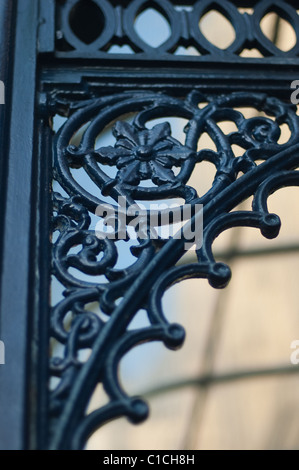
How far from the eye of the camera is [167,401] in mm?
1264

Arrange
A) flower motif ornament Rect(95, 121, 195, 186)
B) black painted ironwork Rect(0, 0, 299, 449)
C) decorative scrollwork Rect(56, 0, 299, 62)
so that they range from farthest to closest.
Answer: decorative scrollwork Rect(56, 0, 299, 62) → flower motif ornament Rect(95, 121, 195, 186) → black painted ironwork Rect(0, 0, 299, 449)

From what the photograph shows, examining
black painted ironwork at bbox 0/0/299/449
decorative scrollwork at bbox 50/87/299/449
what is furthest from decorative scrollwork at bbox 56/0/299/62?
decorative scrollwork at bbox 50/87/299/449

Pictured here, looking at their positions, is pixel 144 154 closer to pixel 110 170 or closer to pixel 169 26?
pixel 110 170

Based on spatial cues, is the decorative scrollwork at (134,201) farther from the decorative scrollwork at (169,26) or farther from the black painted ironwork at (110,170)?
the decorative scrollwork at (169,26)

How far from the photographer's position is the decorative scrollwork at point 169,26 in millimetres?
1803

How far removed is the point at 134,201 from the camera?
1.49 meters

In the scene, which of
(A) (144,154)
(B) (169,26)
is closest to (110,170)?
(A) (144,154)

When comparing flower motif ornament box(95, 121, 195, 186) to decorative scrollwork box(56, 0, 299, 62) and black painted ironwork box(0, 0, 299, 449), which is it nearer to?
black painted ironwork box(0, 0, 299, 449)

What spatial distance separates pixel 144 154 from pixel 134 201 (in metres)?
0.12

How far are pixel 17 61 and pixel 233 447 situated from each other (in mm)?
934

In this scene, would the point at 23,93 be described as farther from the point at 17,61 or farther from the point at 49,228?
the point at 49,228

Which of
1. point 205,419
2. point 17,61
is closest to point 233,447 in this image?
point 205,419

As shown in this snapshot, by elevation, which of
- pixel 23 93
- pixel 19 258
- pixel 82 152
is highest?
pixel 23 93

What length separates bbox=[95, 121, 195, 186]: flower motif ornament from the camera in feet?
5.02
